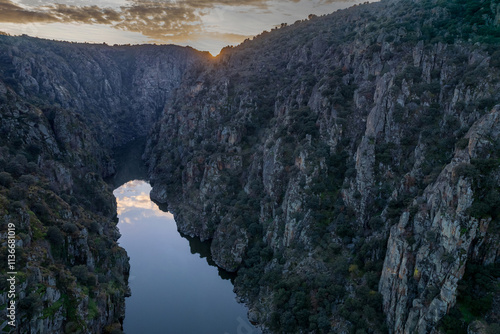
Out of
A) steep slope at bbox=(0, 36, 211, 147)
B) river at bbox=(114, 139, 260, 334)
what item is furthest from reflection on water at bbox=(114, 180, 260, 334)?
steep slope at bbox=(0, 36, 211, 147)

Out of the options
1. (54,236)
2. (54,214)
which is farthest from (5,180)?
(54,236)

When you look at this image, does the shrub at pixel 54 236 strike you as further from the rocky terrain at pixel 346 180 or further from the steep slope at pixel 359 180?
the steep slope at pixel 359 180

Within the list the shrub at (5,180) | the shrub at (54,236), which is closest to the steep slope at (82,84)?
the shrub at (5,180)

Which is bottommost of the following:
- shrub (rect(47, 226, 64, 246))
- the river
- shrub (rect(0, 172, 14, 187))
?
the river

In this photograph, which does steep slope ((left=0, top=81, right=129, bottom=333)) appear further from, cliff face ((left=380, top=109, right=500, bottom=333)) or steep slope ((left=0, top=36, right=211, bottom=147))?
steep slope ((left=0, top=36, right=211, bottom=147))

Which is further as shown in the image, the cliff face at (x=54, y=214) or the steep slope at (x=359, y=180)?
the cliff face at (x=54, y=214)

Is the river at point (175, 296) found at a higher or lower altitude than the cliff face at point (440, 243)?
lower

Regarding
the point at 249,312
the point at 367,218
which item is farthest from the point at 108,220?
the point at 367,218
